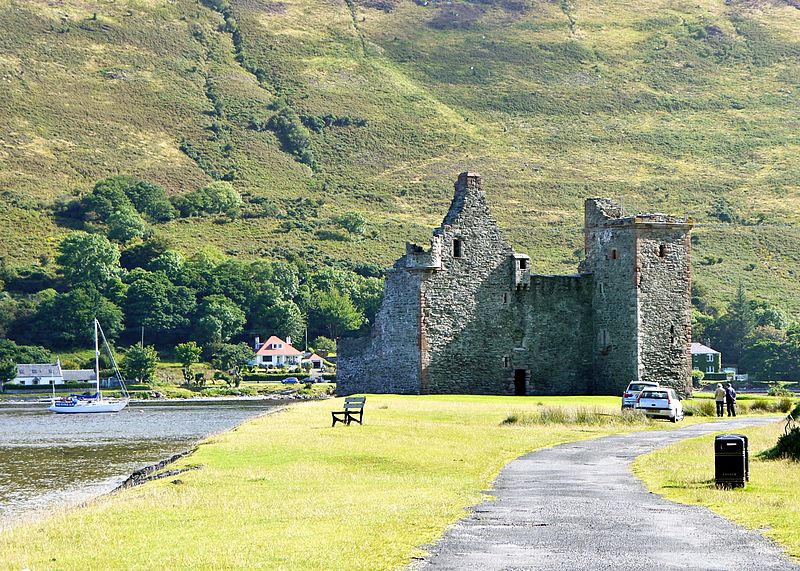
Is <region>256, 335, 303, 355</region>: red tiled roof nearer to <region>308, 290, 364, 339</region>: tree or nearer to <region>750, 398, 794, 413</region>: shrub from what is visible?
<region>308, 290, 364, 339</region>: tree

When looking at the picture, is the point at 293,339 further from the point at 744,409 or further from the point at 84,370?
the point at 744,409

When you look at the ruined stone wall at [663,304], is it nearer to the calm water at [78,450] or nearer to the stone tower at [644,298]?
the stone tower at [644,298]

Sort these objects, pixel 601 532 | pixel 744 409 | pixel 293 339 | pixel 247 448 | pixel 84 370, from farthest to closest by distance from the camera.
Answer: pixel 293 339 < pixel 84 370 < pixel 744 409 < pixel 247 448 < pixel 601 532

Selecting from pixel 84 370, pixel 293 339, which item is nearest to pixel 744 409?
pixel 84 370

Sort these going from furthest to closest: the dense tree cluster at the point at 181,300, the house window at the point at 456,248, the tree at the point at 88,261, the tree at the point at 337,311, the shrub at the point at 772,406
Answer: the tree at the point at 337,311
the tree at the point at 88,261
the dense tree cluster at the point at 181,300
the house window at the point at 456,248
the shrub at the point at 772,406

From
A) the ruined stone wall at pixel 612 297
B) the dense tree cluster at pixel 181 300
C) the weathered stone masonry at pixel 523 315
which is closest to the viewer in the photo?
the ruined stone wall at pixel 612 297

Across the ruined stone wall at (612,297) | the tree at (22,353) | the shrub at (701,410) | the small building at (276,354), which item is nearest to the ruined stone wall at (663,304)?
the ruined stone wall at (612,297)

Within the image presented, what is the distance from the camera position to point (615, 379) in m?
65.2

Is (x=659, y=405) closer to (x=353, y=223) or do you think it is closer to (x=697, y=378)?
(x=697, y=378)

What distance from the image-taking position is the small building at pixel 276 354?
156000 millimetres

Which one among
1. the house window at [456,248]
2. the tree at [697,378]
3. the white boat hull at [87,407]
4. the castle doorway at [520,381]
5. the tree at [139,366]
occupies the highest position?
the house window at [456,248]

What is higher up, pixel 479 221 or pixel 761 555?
pixel 479 221

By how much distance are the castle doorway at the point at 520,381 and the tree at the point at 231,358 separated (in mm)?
77841

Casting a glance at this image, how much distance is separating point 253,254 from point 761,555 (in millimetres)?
165739
